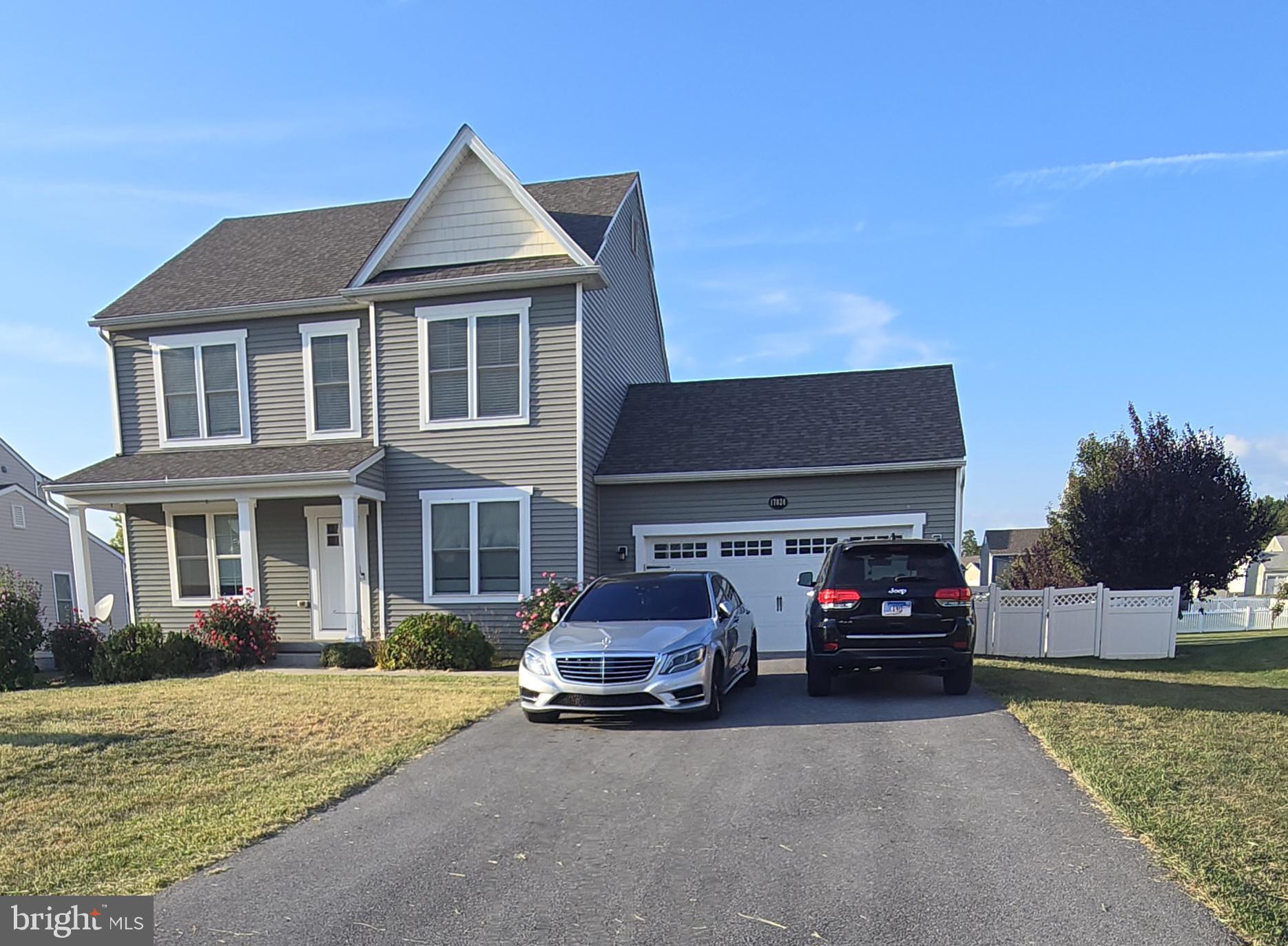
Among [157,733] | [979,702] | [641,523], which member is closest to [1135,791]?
[979,702]

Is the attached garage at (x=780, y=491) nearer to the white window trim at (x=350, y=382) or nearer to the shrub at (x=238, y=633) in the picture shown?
the white window trim at (x=350, y=382)

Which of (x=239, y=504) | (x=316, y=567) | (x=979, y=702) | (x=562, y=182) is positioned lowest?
(x=979, y=702)

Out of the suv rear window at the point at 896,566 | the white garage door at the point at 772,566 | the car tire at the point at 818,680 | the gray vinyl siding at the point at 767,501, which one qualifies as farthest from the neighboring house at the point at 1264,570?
the car tire at the point at 818,680

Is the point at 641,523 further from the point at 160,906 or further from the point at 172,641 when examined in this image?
the point at 160,906

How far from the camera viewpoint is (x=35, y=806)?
18.1 ft

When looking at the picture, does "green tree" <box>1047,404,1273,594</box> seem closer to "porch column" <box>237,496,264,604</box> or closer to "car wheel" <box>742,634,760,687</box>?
"car wheel" <box>742,634,760,687</box>

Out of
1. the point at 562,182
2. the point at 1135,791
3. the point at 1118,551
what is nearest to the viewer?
the point at 1135,791

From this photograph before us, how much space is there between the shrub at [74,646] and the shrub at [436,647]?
5.48 meters

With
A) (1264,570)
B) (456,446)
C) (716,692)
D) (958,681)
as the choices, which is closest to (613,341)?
(456,446)

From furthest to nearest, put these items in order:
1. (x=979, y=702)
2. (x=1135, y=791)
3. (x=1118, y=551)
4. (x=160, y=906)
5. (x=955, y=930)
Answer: (x=1118, y=551) < (x=979, y=702) < (x=1135, y=791) < (x=160, y=906) < (x=955, y=930)

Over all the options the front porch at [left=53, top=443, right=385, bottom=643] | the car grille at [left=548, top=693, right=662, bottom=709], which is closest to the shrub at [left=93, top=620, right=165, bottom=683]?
the front porch at [left=53, top=443, right=385, bottom=643]

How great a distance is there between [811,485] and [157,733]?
10373 millimetres

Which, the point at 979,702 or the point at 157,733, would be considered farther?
the point at 979,702

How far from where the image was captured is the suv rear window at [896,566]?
28.2 feet
